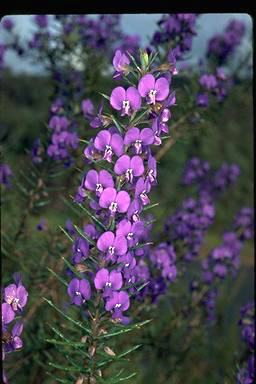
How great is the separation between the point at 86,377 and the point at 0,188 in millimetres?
1592

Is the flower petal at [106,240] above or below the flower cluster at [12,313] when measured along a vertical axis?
above

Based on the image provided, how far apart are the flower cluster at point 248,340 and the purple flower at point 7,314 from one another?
764mm

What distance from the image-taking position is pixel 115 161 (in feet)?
4.93

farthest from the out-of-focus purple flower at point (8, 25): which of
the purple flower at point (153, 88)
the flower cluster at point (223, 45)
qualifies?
the purple flower at point (153, 88)

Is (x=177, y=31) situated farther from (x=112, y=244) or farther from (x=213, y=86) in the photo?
(x=112, y=244)

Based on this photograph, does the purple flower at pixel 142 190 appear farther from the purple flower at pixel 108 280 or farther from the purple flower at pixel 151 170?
the purple flower at pixel 108 280

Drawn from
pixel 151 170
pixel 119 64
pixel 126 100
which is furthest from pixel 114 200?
pixel 119 64

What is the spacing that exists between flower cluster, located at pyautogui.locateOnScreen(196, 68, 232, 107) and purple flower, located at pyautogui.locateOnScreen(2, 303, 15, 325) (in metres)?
2.13

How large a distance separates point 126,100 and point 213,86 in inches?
77.8

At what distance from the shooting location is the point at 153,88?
57.6 inches

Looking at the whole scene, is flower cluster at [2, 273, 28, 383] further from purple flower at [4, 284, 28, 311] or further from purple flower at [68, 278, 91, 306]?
purple flower at [68, 278, 91, 306]

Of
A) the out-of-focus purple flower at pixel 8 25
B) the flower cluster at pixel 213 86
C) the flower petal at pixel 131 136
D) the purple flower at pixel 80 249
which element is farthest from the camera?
the out-of-focus purple flower at pixel 8 25

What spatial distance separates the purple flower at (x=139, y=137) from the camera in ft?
4.61
